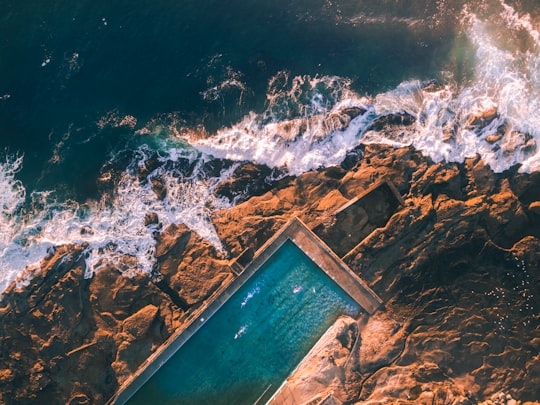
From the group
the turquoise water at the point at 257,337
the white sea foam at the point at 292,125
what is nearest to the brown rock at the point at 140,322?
the turquoise water at the point at 257,337

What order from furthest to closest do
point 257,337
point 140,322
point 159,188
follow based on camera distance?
point 159,188 → point 257,337 → point 140,322

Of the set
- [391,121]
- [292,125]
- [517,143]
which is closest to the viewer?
[517,143]

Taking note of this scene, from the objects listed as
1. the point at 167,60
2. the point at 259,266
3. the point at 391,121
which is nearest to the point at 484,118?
the point at 391,121

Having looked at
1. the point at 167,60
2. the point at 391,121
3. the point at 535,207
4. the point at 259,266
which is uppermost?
the point at 167,60

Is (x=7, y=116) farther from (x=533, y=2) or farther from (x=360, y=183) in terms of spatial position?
(x=533, y=2)

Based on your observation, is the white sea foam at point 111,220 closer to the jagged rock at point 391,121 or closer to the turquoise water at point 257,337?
the turquoise water at point 257,337

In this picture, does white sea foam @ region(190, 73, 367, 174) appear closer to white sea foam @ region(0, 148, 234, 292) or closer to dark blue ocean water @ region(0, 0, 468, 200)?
dark blue ocean water @ region(0, 0, 468, 200)

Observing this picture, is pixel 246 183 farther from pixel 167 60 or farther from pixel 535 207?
pixel 535 207
